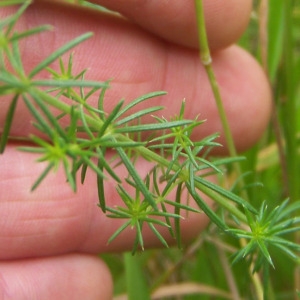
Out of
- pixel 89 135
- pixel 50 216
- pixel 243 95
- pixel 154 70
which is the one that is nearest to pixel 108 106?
pixel 154 70

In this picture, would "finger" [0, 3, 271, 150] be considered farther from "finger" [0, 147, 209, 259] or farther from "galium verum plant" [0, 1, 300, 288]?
"galium verum plant" [0, 1, 300, 288]

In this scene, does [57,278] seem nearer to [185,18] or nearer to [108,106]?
[108,106]

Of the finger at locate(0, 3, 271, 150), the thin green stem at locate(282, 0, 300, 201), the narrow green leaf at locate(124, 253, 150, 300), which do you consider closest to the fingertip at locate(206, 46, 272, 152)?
the finger at locate(0, 3, 271, 150)

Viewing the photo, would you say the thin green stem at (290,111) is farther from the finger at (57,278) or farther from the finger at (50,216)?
the finger at (57,278)

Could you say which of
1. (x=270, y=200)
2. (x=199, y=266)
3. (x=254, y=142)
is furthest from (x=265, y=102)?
(x=199, y=266)

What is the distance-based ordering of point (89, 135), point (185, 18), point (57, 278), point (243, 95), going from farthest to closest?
point (243, 95), point (57, 278), point (185, 18), point (89, 135)
